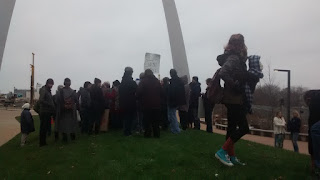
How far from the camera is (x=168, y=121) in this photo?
11.6 m

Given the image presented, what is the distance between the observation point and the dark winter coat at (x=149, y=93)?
30.6ft

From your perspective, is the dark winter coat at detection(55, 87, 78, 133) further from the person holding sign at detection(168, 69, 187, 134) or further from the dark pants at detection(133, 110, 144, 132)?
the person holding sign at detection(168, 69, 187, 134)

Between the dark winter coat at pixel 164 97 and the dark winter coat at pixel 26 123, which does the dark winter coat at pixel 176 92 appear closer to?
the dark winter coat at pixel 164 97

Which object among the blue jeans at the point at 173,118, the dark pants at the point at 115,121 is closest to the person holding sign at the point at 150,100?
the blue jeans at the point at 173,118

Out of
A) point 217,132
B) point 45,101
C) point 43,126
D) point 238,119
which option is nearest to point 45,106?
point 45,101

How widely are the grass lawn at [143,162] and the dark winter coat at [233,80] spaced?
1.03 meters

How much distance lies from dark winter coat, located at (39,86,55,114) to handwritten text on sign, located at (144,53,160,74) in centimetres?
394

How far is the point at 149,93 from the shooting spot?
368 inches

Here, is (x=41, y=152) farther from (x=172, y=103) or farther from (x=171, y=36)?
(x=171, y=36)

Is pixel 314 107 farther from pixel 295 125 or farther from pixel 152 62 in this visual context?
pixel 152 62

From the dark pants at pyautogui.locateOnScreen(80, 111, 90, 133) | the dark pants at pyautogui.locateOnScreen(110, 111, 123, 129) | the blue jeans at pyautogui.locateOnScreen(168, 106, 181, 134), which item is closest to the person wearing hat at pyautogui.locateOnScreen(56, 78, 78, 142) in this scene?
the dark pants at pyautogui.locateOnScreen(80, 111, 90, 133)

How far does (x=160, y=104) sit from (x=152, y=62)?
10.9 feet

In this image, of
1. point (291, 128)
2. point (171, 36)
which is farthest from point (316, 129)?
point (171, 36)


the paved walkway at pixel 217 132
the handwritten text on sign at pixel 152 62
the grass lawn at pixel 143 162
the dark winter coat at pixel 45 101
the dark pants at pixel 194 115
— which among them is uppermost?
the handwritten text on sign at pixel 152 62
